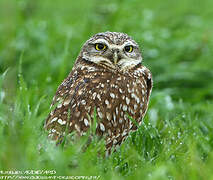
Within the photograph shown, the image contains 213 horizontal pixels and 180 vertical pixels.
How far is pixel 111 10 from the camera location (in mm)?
6527

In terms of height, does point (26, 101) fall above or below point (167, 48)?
below

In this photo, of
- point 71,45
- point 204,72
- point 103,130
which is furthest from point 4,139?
point 204,72

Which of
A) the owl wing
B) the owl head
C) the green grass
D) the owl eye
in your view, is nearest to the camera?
the green grass

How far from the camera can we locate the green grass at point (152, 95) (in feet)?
8.63

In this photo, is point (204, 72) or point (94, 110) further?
point (204, 72)

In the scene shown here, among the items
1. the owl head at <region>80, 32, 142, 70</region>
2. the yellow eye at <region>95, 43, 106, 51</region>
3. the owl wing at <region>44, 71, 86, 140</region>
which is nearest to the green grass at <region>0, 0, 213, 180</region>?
the owl wing at <region>44, 71, 86, 140</region>

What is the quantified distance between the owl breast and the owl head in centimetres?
11

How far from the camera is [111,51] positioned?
390cm

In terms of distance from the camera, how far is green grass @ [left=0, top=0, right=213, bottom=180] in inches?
104

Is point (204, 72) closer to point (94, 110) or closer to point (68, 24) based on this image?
point (68, 24)

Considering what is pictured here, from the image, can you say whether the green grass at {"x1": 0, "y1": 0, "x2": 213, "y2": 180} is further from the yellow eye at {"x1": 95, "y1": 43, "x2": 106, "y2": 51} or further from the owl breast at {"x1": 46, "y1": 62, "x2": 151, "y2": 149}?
the yellow eye at {"x1": 95, "y1": 43, "x2": 106, "y2": 51}

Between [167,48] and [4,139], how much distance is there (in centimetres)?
407

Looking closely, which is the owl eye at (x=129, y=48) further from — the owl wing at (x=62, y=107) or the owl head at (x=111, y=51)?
the owl wing at (x=62, y=107)

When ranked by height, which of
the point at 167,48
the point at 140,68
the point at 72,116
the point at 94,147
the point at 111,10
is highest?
the point at 111,10
